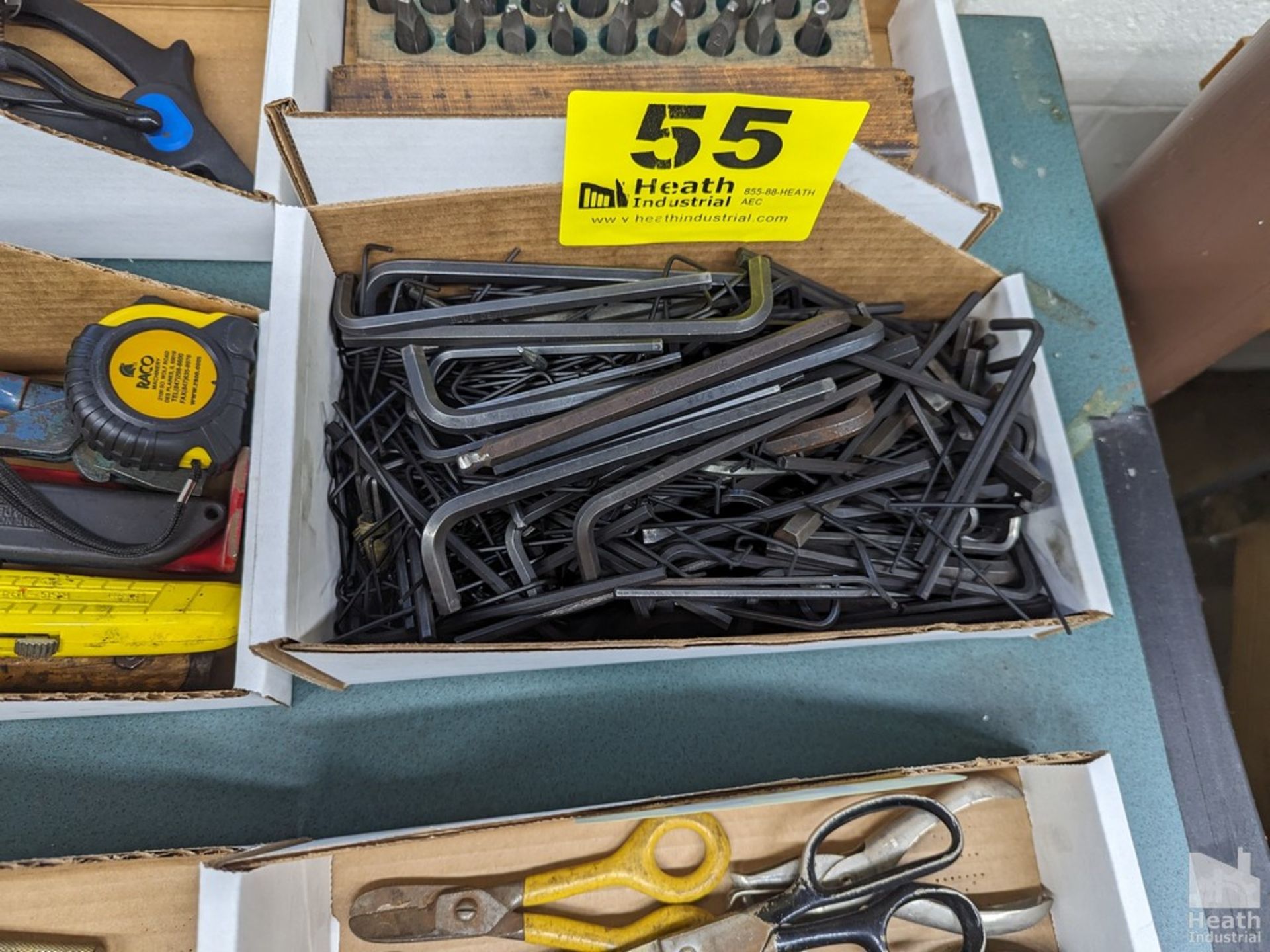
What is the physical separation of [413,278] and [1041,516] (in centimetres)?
72

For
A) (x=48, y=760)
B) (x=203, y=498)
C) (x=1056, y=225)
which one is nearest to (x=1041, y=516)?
(x=1056, y=225)

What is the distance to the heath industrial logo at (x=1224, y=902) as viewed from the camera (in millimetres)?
825

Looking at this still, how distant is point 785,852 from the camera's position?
76 cm

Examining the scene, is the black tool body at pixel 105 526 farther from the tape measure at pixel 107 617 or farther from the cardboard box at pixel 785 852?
the cardboard box at pixel 785 852

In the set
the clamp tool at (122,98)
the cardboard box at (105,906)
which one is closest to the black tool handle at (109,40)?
the clamp tool at (122,98)

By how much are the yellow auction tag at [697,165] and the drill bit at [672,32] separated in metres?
0.16

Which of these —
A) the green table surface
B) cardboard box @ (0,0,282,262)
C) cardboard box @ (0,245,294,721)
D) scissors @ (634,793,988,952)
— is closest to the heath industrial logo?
the green table surface

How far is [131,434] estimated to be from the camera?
728 mm

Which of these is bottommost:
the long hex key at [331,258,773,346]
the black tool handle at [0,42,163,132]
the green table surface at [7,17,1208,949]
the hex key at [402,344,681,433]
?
the green table surface at [7,17,1208,949]

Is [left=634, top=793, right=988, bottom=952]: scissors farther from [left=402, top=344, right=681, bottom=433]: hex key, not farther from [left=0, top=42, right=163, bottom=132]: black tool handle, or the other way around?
[left=0, top=42, right=163, bottom=132]: black tool handle

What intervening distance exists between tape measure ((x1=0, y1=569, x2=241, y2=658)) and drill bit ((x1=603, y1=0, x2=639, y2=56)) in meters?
0.69

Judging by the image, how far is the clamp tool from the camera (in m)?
0.88

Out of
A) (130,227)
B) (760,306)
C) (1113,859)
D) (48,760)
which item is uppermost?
(130,227)

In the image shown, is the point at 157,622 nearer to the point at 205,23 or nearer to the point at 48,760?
the point at 48,760
